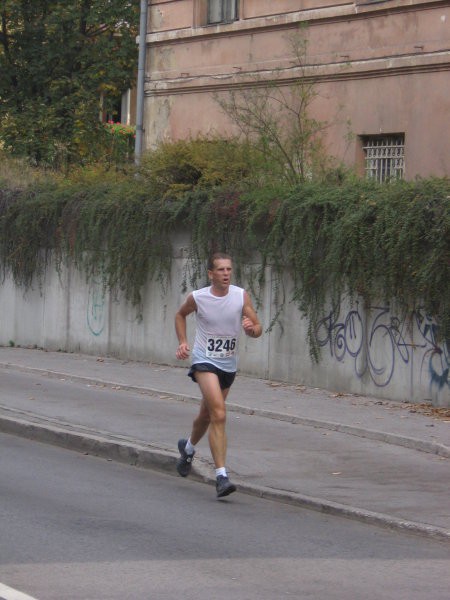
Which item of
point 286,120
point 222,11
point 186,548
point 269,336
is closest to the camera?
point 186,548

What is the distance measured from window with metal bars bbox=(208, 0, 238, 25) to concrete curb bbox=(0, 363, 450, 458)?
28.0ft

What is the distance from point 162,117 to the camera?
23.7 m

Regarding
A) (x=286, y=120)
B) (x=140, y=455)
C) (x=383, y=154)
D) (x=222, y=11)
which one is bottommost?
(x=140, y=455)

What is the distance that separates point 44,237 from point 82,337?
2.02 meters

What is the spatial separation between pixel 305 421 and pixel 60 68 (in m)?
24.0

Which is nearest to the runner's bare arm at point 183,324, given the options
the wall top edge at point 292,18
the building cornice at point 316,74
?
the building cornice at point 316,74

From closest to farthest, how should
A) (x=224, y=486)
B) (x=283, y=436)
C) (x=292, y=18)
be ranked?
(x=224, y=486) < (x=283, y=436) < (x=292, y=18)

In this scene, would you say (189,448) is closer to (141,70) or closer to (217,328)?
(217,328)

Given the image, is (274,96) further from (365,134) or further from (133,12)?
(133,12)

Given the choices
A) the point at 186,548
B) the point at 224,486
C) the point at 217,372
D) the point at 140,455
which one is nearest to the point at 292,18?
the point at 140,455

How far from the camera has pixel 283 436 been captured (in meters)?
11.8

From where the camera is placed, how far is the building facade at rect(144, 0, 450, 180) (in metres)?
18.6

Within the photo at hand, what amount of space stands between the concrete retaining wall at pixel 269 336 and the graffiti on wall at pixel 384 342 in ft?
0.04

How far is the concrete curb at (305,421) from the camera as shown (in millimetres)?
11125
